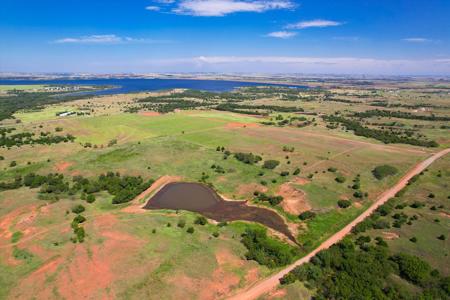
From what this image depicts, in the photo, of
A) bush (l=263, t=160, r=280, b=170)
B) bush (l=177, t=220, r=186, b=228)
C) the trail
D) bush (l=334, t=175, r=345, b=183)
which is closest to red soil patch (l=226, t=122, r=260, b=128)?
bush (l=263, t=160, r=280, b=170)

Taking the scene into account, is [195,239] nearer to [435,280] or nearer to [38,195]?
[435,280]

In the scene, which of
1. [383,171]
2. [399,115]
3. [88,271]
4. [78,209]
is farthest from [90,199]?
[399,115]

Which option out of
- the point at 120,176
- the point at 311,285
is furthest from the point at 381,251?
the point at 120,176

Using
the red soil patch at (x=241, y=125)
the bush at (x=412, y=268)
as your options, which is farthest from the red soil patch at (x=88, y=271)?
the red soil patch at (x=241, y=125)

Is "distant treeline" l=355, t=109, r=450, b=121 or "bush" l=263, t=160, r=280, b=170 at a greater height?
"distant treeline" l=355, t=109, r=450, b=121

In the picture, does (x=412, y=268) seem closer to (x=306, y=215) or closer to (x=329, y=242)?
(x=329, y=242)

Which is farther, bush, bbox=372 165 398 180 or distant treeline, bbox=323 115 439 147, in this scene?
distant treeline, bbox=323 115 439 147

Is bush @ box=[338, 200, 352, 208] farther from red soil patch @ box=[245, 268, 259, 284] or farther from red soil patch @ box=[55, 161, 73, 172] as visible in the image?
red soil patch @ box=[55, 161, 73, 172]
